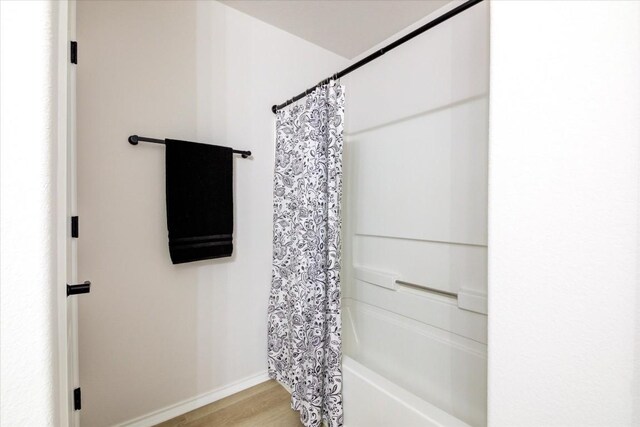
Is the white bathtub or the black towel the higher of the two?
the black towel

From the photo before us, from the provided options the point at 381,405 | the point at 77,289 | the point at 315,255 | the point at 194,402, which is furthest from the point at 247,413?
the point at 77,289

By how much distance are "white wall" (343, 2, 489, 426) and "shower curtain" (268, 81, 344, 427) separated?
24cm

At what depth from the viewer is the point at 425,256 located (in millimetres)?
1786

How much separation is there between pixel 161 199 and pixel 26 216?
1183 millimetres

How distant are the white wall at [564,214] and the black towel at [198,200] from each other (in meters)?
1.43

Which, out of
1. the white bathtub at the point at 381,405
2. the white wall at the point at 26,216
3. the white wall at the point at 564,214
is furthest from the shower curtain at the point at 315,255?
the white wall at the point at 26,216

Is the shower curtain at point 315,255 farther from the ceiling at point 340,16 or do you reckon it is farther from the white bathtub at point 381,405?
the ceiling at point 340,16

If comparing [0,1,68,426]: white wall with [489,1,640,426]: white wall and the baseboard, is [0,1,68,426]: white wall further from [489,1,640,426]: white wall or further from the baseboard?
the baseboard

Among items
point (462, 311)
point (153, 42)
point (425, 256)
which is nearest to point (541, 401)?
point (462, 311)

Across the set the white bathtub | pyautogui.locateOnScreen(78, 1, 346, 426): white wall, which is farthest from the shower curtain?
pyautogui.locateOnScreen(78, 1, 346, 426): white wall

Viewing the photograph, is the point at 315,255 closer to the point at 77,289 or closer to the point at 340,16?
the point at 77,289

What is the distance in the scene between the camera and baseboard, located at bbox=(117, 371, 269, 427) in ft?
4.96

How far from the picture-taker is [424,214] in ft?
5.94

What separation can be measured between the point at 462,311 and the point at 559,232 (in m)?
1.20
